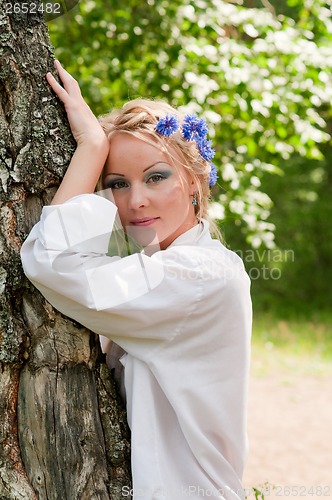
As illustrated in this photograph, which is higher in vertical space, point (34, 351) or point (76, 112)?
point (76, 112)

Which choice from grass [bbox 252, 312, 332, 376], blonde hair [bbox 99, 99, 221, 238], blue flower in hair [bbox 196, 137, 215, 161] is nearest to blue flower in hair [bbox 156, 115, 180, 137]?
blonde hair [bbox 99, 99, 221, 238]

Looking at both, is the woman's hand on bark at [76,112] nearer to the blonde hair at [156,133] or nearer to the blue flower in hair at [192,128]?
the blonde hair at [156,133]

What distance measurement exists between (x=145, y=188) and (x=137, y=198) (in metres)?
0.06

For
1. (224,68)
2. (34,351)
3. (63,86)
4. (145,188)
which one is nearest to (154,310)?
(34,351)

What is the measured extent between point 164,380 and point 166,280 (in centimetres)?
30

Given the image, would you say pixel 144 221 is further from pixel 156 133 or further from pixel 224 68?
pixel 224 68

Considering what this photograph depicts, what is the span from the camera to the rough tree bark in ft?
6.82

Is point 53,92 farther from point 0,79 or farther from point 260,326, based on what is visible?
point 260,326

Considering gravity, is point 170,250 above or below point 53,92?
below

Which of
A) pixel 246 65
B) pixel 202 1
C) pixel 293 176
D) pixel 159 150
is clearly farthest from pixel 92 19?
pixel 293 176

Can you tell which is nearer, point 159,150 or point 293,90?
point 159,150

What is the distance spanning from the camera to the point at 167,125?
7.93 feet

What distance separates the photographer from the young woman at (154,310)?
2.01 meters

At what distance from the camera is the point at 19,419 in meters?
2.11
